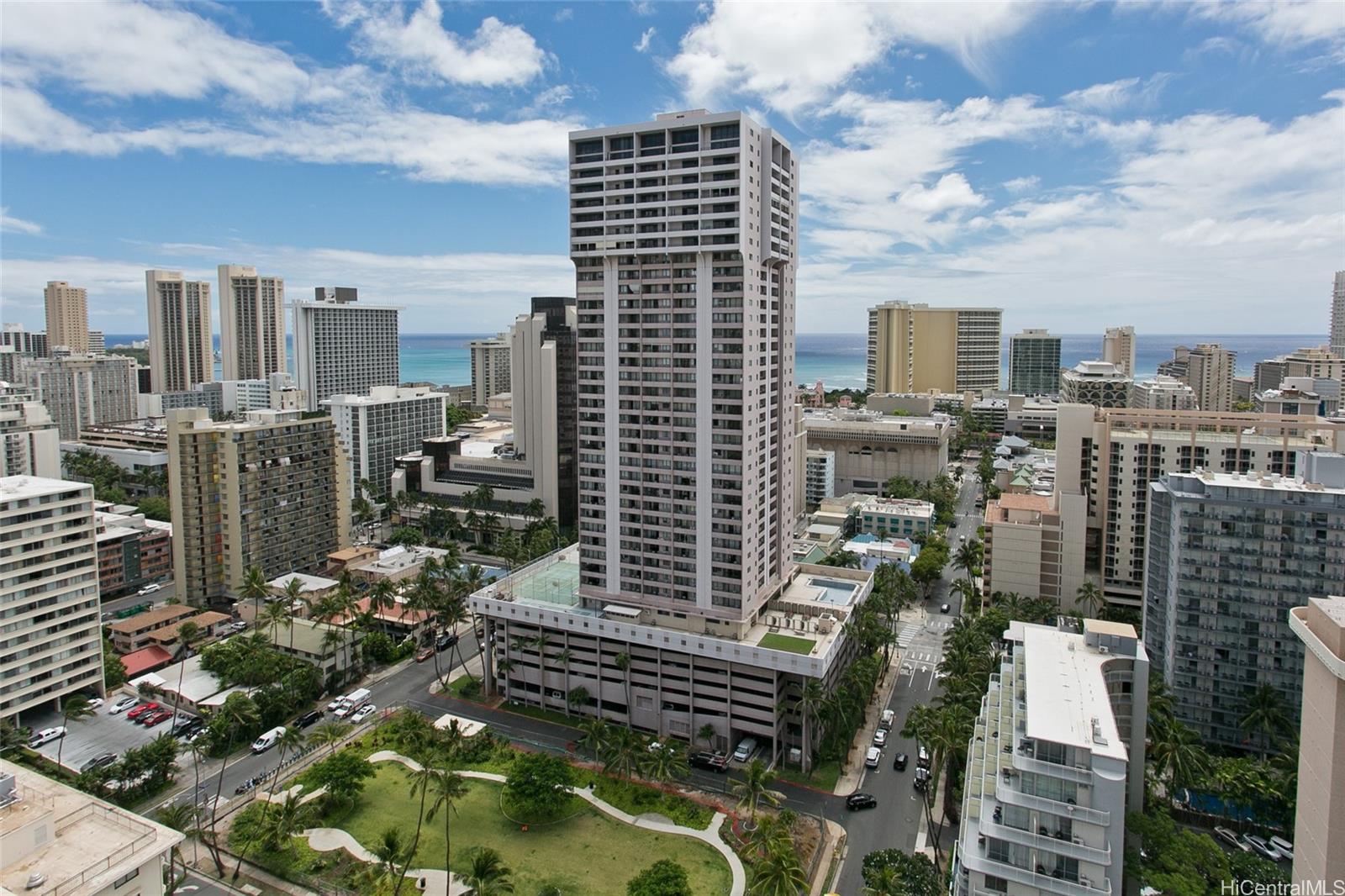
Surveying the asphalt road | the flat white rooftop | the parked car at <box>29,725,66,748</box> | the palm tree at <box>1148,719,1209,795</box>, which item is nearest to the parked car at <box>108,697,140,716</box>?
the parked car at <box>29,725,66,748</box>

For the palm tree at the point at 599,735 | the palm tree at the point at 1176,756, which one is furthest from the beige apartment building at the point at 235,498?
the palm tree at the point at 1176,756

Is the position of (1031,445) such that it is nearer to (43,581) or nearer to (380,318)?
(380,318)

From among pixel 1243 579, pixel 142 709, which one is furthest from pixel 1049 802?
pixel 142 709

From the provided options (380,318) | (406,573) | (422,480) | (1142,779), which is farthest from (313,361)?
(1142,779)

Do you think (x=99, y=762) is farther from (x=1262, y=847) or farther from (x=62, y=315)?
(x=62, y=315)

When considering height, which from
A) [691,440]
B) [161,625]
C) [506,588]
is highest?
[691,440]
